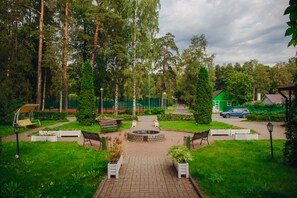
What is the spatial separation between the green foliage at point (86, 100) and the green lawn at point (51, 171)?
7.40m

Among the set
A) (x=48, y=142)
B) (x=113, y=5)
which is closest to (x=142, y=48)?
(x=113, y=5)

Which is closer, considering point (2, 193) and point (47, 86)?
point (2, 193)

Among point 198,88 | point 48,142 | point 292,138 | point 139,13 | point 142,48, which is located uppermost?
point 139,13

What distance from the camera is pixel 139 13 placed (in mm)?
25500

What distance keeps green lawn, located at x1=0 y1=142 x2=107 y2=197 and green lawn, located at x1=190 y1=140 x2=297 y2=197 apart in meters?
3.21

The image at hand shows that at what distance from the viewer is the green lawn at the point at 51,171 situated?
18.4 ft

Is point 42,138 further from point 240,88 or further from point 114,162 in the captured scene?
point 240,88

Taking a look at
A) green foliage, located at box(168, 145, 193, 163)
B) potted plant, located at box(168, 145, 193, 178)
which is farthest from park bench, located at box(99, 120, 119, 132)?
green foliage, located at box(168, 145, 193, 163)

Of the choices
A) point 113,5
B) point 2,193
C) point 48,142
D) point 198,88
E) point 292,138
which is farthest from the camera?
point 113,5

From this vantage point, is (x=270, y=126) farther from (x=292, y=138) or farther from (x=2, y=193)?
(x=2, y=193)

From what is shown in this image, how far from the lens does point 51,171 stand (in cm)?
734

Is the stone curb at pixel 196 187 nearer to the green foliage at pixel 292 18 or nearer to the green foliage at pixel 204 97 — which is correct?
the green foliage at pixel 292 18

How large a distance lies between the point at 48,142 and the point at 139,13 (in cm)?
1846

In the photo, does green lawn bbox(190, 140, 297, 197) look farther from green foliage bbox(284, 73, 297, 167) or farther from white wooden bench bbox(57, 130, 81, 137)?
white wooden bench bbox(57, 130, 81, 137)
